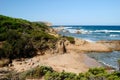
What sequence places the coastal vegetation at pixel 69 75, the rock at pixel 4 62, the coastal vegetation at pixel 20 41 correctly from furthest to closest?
the coastal vegetation at pixel 20 41
the rock at pixel 4 62
the coastal vegetation at pixel 69 75

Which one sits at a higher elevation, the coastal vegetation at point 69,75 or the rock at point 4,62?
the coastal vegetation at point 69,75

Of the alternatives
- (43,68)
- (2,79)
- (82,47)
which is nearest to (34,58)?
(43,68)

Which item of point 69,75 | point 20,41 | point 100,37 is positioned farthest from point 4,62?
point 100,37

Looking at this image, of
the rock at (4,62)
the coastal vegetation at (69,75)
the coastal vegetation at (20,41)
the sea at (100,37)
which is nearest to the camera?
the coastal vegetation at (69,75)

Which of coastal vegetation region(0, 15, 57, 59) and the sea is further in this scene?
the sea

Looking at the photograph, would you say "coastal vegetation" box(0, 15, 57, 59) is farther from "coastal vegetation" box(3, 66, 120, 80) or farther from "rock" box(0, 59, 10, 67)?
"coastal vegetation" box(3, 66, 120, 80)

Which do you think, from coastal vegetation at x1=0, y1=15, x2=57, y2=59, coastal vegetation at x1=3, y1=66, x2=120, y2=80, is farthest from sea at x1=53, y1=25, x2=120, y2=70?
coastal vegetation at x1=3, y1=66, x2=120, y2=80

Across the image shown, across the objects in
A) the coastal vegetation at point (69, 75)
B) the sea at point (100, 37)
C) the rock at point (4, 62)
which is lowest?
the sea at point (100, 37)

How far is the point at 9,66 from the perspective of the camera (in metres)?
23.4

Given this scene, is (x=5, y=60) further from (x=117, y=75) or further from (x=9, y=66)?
(x=117, y=75)

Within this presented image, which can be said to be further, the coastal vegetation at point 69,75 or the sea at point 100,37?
the sea at point 100,37

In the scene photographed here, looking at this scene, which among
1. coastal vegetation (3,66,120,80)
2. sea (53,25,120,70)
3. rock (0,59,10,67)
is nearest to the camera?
coastal vegetation (3,66,120,80)

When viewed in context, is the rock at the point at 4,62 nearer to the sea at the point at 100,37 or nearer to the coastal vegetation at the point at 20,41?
the coastal vegetation at the point at 20,41

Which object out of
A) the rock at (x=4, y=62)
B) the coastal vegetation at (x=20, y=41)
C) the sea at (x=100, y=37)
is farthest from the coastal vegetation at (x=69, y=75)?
the sea at (x=100, y=37)
